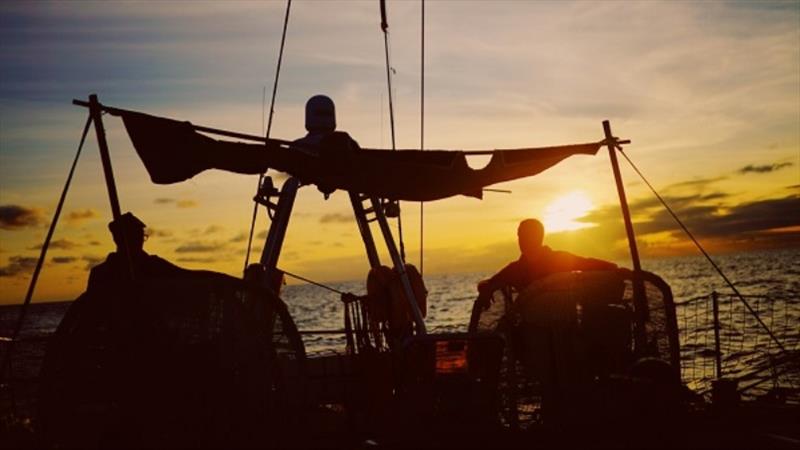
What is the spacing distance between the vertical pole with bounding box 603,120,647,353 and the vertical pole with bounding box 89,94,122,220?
6.42 meters

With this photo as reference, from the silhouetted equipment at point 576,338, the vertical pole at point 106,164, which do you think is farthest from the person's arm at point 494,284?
the vertical pole at point 106,164

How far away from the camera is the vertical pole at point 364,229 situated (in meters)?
12.8

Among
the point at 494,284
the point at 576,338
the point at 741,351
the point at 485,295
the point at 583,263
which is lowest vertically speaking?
the point at 741,351

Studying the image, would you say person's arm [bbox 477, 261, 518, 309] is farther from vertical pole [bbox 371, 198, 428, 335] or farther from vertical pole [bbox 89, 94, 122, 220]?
vertical pole [bbox 89, 94, 122, 220]

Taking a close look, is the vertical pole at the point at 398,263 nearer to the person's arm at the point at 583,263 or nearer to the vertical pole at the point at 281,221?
the vertical pole at the point at 281,221

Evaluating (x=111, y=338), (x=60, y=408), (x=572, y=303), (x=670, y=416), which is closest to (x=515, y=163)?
(x=572, y=303)

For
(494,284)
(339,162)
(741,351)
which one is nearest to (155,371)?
(339,162)

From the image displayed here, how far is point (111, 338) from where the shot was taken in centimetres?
784

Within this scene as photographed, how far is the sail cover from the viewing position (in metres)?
9.13

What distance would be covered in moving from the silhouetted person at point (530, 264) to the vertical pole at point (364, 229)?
8.87 feet

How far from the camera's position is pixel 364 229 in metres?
12.9

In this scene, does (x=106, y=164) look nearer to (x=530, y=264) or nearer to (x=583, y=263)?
(x=530, y=264)

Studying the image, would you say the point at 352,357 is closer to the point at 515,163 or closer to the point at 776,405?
the point at 515,163

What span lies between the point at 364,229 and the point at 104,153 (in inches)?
230
